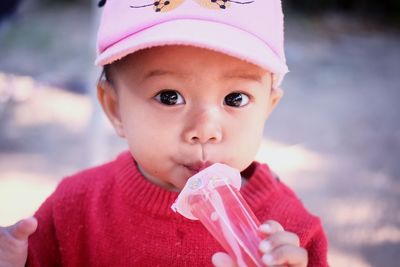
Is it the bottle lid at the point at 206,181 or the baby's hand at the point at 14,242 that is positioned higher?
the bottle lid at the point at 206,181

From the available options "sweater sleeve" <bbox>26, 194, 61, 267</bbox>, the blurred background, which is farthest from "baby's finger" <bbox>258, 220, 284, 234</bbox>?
the blurred background

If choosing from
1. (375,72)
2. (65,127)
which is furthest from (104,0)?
(375,72)

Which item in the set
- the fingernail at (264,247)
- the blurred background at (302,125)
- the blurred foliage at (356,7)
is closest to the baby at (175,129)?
the fingernail at (264,247)

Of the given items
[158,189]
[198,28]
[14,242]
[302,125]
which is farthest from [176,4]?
[302,125]

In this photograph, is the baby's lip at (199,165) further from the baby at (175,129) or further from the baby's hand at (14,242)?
the baby's hand at (14,242)

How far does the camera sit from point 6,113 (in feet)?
10.4

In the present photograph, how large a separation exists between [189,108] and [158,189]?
24 cm

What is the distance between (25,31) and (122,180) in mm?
4390

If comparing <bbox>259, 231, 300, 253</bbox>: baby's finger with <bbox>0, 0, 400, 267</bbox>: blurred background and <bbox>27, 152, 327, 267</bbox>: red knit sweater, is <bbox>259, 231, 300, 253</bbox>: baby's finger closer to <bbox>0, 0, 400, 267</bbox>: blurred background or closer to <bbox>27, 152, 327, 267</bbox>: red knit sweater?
<bbox>27, 152, 327, 267</bbox>: red knit sweater

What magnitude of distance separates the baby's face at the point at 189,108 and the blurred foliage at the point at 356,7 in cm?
560

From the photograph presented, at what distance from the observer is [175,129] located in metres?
0.99

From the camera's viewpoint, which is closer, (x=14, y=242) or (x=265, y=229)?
(x=265, y=229)

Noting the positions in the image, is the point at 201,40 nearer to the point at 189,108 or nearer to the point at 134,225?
the point at 189,108

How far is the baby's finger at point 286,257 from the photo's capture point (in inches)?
32.3
